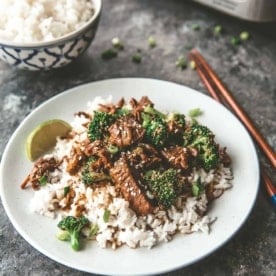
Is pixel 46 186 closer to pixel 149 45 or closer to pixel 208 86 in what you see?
pixel 208 86

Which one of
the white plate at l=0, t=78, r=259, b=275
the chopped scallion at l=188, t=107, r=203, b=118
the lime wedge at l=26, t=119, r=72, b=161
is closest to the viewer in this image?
the white plate at l=0, t=78, r=259, b=275

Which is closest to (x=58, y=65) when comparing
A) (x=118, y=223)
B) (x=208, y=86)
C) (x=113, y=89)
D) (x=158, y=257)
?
(x=113, y=89)

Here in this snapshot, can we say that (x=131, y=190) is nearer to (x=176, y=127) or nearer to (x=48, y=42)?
(x=176, y=127)

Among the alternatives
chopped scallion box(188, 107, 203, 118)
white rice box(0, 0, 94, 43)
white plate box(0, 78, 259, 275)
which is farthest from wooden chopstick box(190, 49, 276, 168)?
white rice box(0, 0, 94, 43)

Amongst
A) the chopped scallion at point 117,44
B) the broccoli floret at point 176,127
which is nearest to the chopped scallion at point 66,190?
the broccoli floret at point 176,127

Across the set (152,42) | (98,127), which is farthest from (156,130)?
(152,42)

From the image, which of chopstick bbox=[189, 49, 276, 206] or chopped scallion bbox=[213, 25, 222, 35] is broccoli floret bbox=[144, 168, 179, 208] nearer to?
chopstick bbox=[189, 49, 276, 206]
